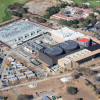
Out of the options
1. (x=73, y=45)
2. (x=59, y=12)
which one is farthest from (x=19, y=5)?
(x=73, y=45)

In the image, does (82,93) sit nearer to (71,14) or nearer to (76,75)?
(76,75)

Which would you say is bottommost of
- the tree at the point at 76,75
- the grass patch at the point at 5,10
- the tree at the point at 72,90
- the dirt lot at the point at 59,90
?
the dirt lot at the point at 59,90

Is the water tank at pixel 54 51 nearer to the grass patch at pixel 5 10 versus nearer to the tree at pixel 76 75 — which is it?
the tree at pixel 76 75

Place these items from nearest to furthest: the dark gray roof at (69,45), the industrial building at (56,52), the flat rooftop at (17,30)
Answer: the industrial building at (56,52) → the dark gray roof at (69,45) → the flat rooftop at (17,30)

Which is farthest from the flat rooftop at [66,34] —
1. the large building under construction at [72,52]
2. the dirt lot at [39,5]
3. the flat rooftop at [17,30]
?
the dirt lot at [39,5]

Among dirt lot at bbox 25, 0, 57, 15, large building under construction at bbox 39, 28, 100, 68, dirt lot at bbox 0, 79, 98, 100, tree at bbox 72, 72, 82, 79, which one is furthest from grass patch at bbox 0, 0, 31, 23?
tree at bbox 72, 72, 82, 79

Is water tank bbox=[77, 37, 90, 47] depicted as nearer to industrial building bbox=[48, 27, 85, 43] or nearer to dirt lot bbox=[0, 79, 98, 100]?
industrial building bbox=[48, 27, 85, 43]

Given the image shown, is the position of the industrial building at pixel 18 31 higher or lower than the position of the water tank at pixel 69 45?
lower
